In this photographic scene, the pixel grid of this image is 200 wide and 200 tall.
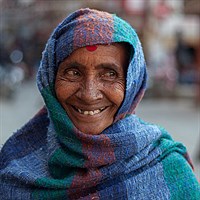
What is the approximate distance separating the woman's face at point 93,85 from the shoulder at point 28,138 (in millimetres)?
303

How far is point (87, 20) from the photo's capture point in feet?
8.18

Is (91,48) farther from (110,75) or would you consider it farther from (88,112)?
(88,112)

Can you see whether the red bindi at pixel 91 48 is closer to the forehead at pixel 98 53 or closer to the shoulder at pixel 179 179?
the forehead at pixel 98 53

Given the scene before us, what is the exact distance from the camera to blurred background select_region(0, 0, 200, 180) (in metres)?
13.4

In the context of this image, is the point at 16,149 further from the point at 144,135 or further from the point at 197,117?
the point at 197,117

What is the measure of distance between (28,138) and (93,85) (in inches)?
20.4

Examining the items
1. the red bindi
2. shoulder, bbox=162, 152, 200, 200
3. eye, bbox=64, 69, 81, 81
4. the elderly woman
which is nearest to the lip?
the elderly woman

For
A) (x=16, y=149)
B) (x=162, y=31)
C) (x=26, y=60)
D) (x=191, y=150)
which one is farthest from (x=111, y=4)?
(x=16, y=149)

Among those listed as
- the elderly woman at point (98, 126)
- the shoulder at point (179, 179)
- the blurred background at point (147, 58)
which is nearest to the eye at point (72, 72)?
the elderly woman at point (98, 126)

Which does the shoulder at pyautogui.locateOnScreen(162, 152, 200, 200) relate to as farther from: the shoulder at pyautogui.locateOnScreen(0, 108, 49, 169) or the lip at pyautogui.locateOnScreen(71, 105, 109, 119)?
the shoulder at pyautogui.locateOnScreen(0, 108, 49, 169)

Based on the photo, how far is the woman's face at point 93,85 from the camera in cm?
248

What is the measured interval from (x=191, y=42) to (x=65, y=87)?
25.0 meters

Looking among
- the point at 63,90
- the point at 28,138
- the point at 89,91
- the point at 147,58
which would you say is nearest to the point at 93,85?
the point at 89,91

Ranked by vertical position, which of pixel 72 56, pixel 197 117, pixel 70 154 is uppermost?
pixel 72 56
